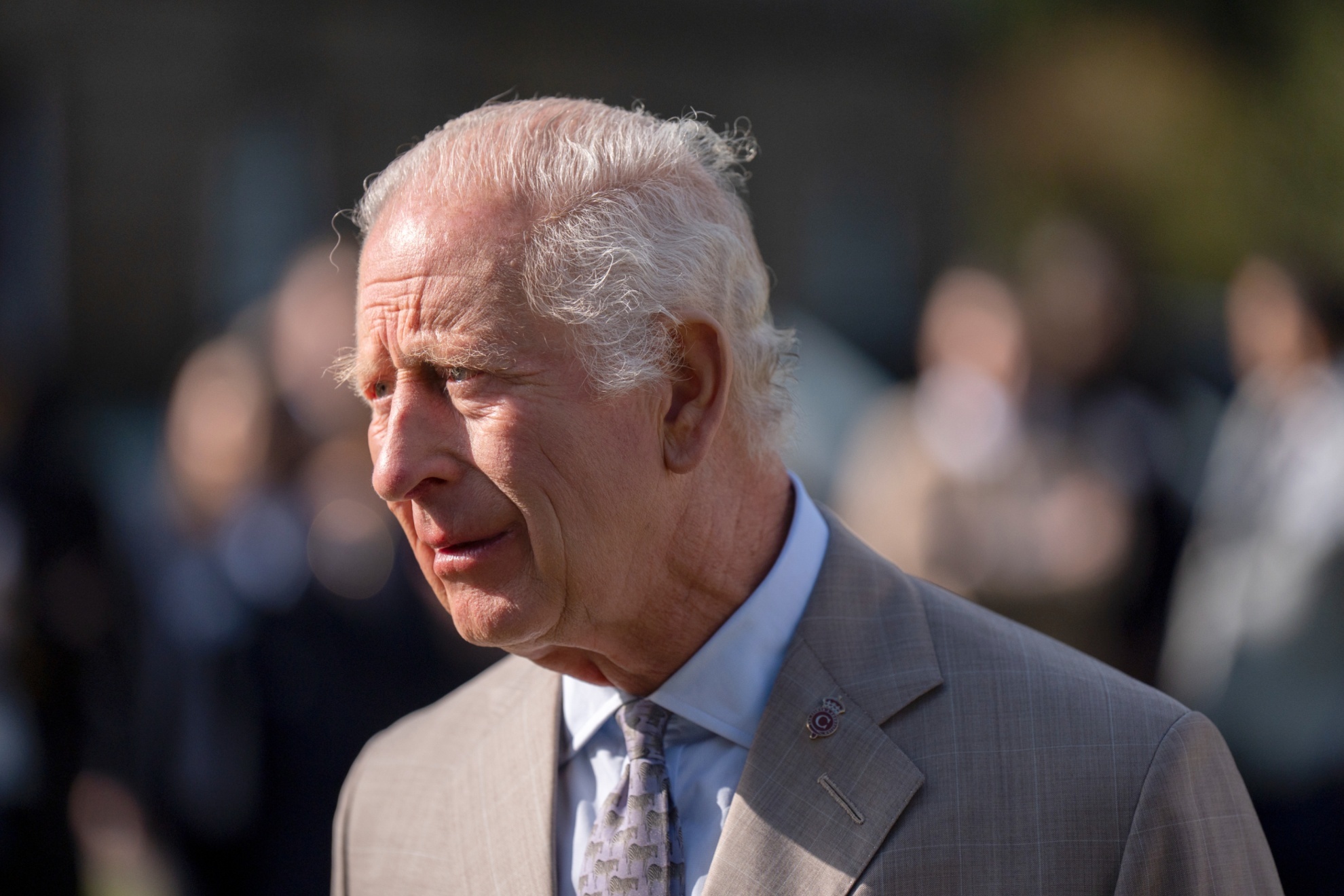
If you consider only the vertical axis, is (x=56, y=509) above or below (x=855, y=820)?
below

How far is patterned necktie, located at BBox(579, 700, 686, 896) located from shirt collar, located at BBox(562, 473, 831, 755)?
60 mm

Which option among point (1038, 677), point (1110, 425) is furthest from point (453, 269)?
point (1110, 425)

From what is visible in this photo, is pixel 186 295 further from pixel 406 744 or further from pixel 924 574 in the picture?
pixel 406 744

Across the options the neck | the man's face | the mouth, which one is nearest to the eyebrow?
the man's face

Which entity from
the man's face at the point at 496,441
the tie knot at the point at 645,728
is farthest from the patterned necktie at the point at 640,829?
the man's face at the point at 496,441

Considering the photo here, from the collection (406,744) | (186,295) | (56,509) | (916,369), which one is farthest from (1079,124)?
(406,744)

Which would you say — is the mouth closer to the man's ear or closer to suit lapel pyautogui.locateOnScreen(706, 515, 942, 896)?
the man's ear

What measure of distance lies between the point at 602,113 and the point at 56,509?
12.2 feet

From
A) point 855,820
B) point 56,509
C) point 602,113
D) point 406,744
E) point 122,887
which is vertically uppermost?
point 602,113

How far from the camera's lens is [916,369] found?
34.3 ft

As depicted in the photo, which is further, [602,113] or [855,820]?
[602,113]

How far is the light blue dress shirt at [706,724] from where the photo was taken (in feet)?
6.73

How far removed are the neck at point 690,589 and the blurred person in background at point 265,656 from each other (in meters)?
2.16

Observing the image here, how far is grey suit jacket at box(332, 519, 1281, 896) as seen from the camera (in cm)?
184
